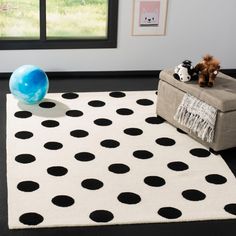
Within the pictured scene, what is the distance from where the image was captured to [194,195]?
3232mm

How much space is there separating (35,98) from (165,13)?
1.30 m

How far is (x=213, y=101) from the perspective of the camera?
11.7ft

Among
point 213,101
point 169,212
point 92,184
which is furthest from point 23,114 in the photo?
point 169,212

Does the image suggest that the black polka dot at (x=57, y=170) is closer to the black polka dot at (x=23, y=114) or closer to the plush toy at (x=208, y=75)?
the black polka dot at (x=23, y=114)

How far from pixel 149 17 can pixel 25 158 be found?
174 cm

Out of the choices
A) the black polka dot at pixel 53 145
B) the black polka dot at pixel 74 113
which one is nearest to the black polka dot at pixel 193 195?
the black polka dot at pixel 53 145

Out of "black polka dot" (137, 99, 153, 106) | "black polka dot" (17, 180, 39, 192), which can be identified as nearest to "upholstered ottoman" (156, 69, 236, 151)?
"black polka dot" (137, 99, 153, 106)

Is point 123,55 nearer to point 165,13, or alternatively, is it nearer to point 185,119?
point 165,13

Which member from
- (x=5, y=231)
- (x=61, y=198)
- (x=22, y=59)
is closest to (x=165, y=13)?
(x=22, y=59)

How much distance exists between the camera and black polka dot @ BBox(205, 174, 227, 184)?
336 cm

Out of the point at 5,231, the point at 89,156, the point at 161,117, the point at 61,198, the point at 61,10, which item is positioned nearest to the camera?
the point at 5,231

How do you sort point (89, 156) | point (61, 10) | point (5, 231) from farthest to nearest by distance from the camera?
point (61, 10) → point (89, 156) → point (5, 231)

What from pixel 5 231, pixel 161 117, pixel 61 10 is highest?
pixel 61 10

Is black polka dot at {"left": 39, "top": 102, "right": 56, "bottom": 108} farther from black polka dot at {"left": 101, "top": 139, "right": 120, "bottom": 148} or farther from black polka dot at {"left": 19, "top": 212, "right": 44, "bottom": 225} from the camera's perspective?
black polka dot at {"left": 19, "top": 212, "right": 44, "bottom": 225}
